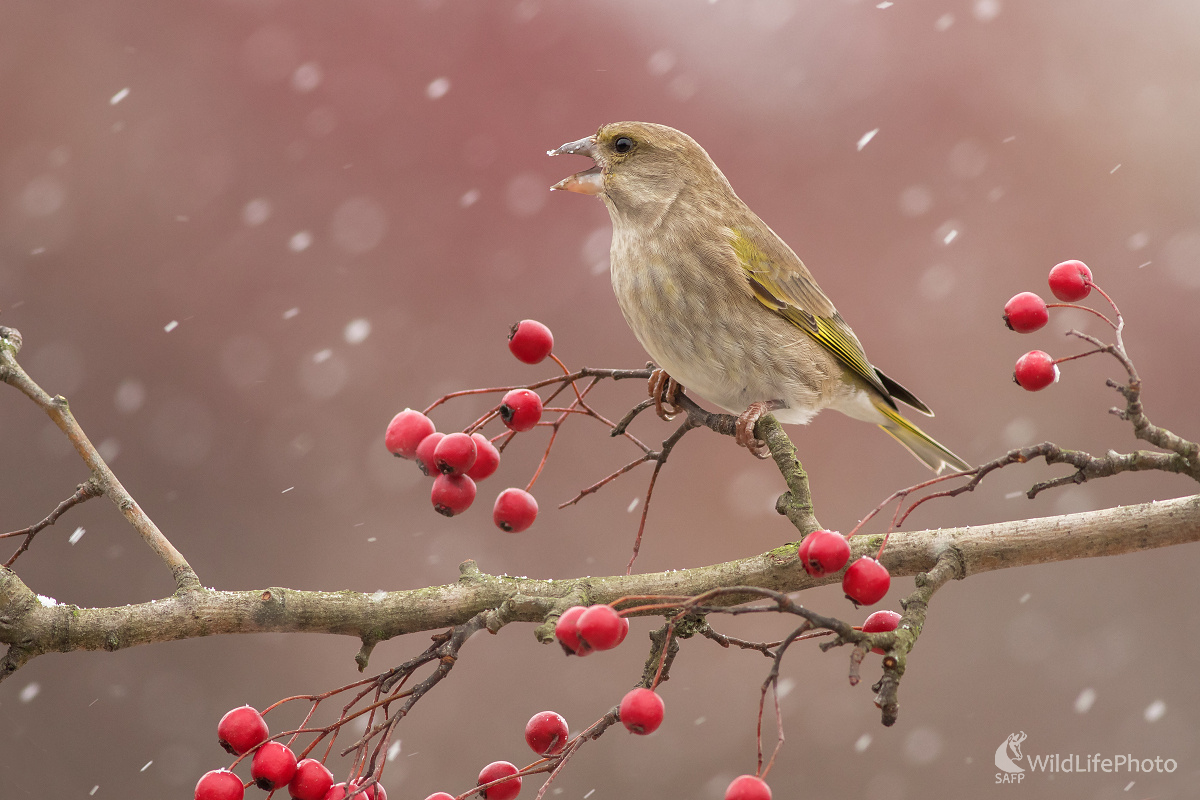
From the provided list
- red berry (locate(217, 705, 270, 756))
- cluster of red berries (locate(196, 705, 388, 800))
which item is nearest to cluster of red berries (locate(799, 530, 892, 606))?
cluster of red berries (locate(196, 705, 388, 800))

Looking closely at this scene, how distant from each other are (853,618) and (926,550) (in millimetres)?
1875

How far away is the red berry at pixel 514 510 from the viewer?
1.22 meters

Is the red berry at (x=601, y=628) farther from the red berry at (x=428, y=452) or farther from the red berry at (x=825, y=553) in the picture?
the red berry at (x=428, y=452)

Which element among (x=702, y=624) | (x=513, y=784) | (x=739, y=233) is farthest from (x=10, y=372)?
(x=739, y=233)

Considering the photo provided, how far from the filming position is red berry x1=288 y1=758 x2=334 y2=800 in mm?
1052

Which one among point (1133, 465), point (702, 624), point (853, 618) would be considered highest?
point (1133, 465)

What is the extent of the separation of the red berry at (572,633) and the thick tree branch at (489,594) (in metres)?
0.14

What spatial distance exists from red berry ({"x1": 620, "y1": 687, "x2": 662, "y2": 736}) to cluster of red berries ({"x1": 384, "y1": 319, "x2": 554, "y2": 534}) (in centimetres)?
34

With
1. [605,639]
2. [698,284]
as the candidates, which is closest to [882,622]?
[605,639]

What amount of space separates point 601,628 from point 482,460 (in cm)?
36

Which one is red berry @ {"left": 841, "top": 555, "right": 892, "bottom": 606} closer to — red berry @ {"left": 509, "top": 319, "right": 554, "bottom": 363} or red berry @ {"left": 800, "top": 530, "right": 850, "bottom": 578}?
red berry @ {"left": 800, "top": 530, "right": 850, "bottom": 578}

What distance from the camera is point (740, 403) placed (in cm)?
169

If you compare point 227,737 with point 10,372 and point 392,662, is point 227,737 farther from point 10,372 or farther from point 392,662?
point 392,662

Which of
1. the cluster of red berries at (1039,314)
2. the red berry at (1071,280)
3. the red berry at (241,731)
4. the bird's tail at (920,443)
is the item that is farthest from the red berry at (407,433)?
the bird's tail at (920,443)
